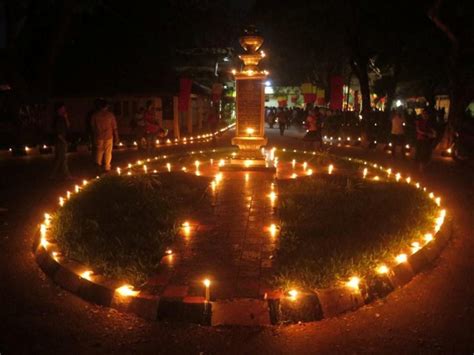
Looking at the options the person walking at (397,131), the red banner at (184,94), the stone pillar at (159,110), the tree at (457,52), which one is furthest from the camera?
the stone pillar at (159,110)

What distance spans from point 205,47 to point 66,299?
106ft

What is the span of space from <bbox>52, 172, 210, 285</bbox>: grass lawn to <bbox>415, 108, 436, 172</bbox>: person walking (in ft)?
20.0

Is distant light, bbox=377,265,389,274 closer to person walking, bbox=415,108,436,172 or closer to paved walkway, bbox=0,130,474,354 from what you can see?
paved walkway, bbox=0,130,474,354

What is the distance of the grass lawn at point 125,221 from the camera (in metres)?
6.16

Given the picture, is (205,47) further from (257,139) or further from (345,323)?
(345,323)

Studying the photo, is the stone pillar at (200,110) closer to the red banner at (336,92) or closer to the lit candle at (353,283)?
the red banner at (336,92)

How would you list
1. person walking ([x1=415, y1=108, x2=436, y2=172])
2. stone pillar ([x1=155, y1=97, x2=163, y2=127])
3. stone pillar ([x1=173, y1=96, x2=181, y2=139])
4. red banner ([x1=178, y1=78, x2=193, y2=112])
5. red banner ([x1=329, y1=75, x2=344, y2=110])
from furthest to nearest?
stone pillar ([x1=155, y1=97, x2=163, y2=127]) < stone pillar ([x1=173, y1=96, x2=181, y2=139]) < red banner ([x1=178, y1=78, x2=193, y2=112]) < red banner ([x1=329, y1=75, x2=344, y2=110]) < person walking ([x1=415, y1=108, x2=436, y2=172])

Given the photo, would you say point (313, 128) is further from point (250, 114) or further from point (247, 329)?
point (247, 329)

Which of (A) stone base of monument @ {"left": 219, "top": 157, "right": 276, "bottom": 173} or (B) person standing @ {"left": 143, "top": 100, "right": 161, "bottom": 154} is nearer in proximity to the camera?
(A) stone base of monument @ {"left": 219, "top": 157, "right": 276, "bottom": 173}

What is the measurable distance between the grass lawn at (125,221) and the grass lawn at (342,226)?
1656 mm

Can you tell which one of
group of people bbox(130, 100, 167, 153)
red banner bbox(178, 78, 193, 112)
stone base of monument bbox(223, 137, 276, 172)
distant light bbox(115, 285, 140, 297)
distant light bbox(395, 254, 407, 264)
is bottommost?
→ distant light bbox(115, 285, 140, 297)

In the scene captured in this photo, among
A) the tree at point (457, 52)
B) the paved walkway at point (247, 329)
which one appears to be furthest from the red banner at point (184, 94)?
the paved walkway at point (247, 329)

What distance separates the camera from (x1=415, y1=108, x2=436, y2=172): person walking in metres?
13.3

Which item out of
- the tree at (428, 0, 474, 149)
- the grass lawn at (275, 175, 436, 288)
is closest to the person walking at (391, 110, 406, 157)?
the tree at (428, 0, 474, 149)
